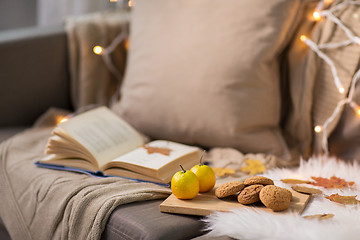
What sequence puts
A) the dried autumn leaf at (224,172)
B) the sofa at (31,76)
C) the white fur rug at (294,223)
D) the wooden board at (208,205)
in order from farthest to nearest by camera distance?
the sofa at (31,76), the dried autumn leaf at (224,172), the wooden board at (208,205), the white fur rug at (294,223)

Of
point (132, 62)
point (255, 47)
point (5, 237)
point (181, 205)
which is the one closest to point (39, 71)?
point (132, 62)

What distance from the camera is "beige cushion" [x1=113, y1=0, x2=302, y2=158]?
1.39 m

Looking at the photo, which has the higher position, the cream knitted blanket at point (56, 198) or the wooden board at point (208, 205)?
the wooden board at point (208, 205)

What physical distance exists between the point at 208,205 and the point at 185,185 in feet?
0.20

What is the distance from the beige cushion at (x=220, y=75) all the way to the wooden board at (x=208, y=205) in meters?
0.39

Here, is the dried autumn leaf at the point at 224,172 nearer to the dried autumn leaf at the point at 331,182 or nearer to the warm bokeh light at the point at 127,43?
the dried autumn leaf at the point at 331,182

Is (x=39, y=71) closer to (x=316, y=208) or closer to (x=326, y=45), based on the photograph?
(x=326, y=45)

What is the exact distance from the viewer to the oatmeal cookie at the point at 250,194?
98 centimetres

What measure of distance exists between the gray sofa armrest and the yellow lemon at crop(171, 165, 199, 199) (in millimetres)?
881

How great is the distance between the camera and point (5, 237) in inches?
51.8

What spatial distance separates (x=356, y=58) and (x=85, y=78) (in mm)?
926

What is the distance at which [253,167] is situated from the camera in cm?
129

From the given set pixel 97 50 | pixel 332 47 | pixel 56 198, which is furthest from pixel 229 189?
pixel 97 50

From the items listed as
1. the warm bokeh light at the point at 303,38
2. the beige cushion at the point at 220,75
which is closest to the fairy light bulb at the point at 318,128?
the beige cushion at the point at 220,75
